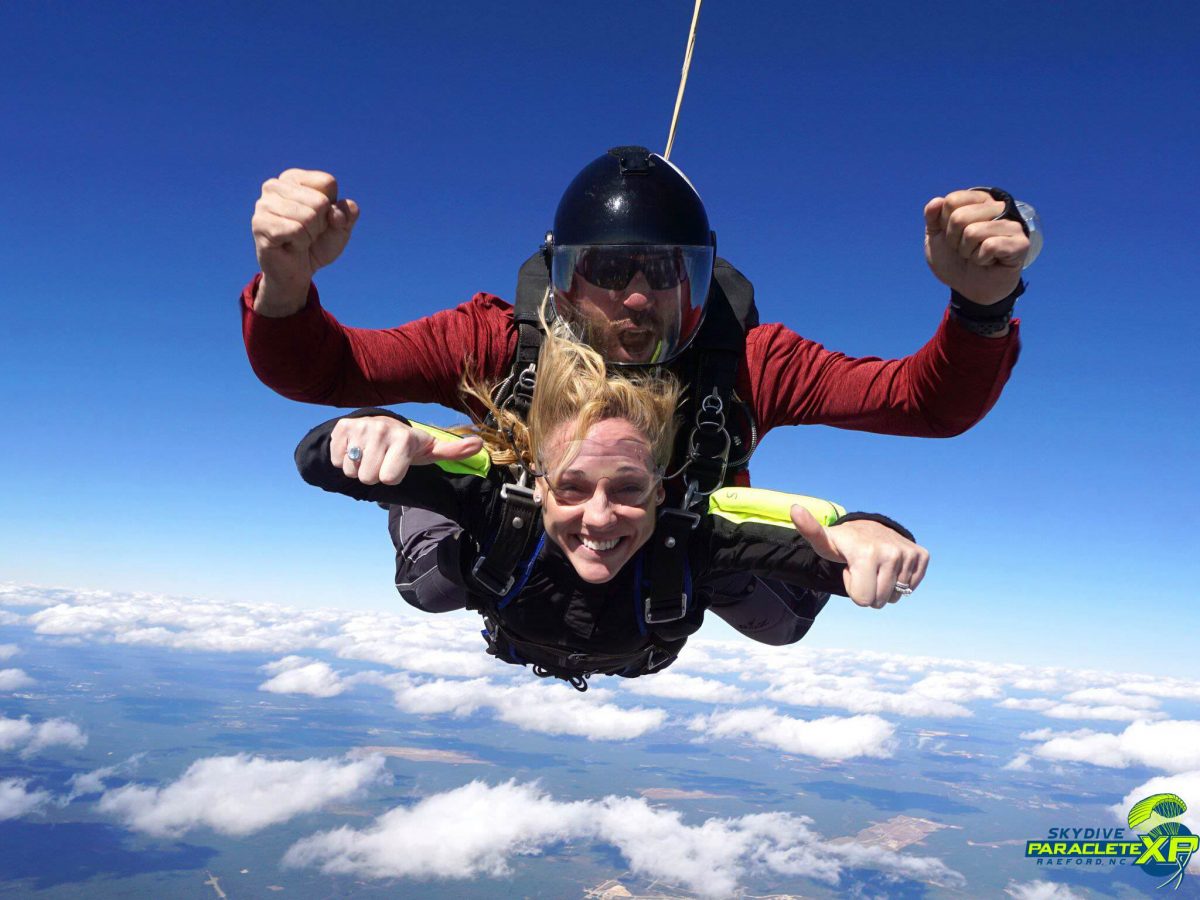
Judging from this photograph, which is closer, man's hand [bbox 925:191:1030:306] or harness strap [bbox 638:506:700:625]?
man's hand [bbox 925:191:1030:306]

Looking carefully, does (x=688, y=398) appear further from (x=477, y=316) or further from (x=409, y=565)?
(x=409, y=565)

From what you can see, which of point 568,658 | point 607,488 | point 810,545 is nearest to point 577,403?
point 607,488

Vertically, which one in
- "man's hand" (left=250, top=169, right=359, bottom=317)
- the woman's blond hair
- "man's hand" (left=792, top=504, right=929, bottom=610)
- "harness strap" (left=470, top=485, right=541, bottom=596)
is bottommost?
"man's hand" (left=792, top=504, right=929, bottom=610)

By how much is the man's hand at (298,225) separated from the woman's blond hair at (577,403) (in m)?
0.66

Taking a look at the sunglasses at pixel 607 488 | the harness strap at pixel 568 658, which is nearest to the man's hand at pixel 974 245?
the sunglasses at pixel 607 488

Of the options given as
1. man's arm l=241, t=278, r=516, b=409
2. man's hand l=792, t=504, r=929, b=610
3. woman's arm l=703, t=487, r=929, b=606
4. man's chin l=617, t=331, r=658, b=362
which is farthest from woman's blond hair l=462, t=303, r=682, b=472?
man's hand l=792, t=504, r=929, b=610

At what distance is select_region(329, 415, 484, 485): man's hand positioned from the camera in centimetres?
157

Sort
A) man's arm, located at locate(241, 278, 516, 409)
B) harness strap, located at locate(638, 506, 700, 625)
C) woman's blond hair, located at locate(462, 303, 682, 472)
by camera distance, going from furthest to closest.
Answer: harness strap, located at locate(638, 506, 700, 625) < woman's blond hair, located at locate(462, 303, 682, 472) < man's arm, located at locate(241, 278, 516, 409)

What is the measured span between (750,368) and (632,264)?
0.55 m

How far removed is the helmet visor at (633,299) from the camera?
2.23 metres

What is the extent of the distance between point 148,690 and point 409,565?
232 metres

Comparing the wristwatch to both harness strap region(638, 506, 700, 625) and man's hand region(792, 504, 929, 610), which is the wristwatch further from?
harness strap region(638, 506, 700, 625)

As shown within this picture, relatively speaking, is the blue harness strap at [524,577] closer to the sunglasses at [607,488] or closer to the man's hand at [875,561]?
the sunglasses at [607,488]

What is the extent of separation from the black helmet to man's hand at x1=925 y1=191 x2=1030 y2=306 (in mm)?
729
